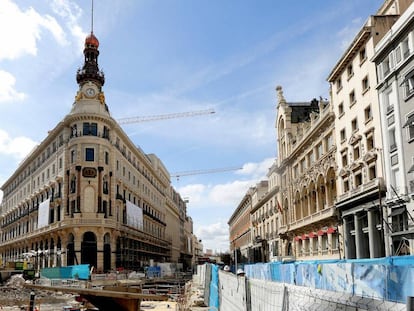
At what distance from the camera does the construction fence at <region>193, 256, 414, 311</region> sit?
20.3 ft

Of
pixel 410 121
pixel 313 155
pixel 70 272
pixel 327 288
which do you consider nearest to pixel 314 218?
pixel 313 155

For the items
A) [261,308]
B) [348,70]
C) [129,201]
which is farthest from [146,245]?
[261,308]

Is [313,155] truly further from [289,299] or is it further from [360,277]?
[289,299]

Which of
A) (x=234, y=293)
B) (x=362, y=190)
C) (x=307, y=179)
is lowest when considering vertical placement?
(x=234, y=293)

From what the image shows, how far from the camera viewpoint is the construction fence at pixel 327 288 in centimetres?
619

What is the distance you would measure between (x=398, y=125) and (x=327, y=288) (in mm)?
19711

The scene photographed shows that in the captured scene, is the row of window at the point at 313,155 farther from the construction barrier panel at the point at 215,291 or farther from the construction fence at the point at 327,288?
the construction fence at the point at 327,288

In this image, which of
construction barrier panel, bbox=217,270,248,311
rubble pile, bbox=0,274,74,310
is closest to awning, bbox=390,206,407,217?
construction barrier panel, bbox=217,270,248,311

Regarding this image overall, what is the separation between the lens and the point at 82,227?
5734cm

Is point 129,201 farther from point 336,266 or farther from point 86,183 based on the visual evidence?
point 336,266

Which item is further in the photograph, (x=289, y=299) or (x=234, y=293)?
(x=234, y=293)

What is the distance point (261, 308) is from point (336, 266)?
6.14ft

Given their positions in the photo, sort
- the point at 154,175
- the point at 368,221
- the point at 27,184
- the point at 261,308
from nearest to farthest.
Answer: the point at 261,308
the point at 368,221
the point at 27,184
the point at 154,175

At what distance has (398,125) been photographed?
92.0 ft
